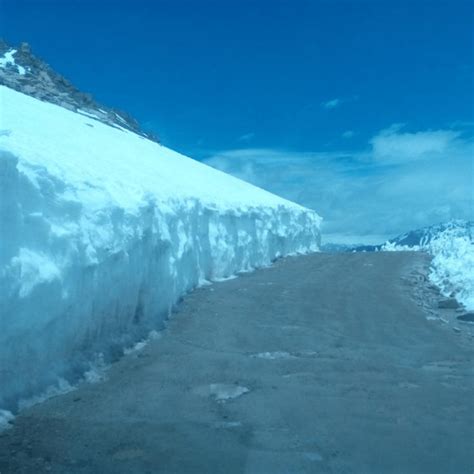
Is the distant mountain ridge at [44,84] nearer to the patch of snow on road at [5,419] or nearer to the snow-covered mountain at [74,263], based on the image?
the snow-covered mountain at [74,263]

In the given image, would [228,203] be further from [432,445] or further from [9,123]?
[432,445]

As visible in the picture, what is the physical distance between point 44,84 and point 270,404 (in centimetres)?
3310

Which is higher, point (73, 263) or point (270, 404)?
point (73, 263)

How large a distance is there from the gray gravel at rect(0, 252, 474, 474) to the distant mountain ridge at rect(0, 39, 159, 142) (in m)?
24.0

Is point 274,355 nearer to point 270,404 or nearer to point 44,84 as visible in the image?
point 270,404

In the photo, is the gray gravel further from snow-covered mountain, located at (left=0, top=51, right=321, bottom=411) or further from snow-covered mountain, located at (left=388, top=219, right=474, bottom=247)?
snow-covered mountain, located at (left=388, top=219, right=474, bottom=247)

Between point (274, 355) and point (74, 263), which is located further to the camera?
point (274, 355)

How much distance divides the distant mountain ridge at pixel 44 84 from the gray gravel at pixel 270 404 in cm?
2398

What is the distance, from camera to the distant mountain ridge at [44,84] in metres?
33.2

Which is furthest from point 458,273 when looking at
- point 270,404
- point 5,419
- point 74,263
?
point 5,419

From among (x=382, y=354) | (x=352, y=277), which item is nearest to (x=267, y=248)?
(x=352, y=277)

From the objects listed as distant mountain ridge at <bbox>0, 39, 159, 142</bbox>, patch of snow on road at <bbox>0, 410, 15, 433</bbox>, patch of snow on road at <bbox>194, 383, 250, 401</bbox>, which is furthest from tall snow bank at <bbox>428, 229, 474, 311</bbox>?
distant mountain ridge at <bbox>0, 39, 159, 142</bbox>

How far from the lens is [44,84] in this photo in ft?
120

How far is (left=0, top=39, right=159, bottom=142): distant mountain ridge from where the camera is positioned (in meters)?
33.2
